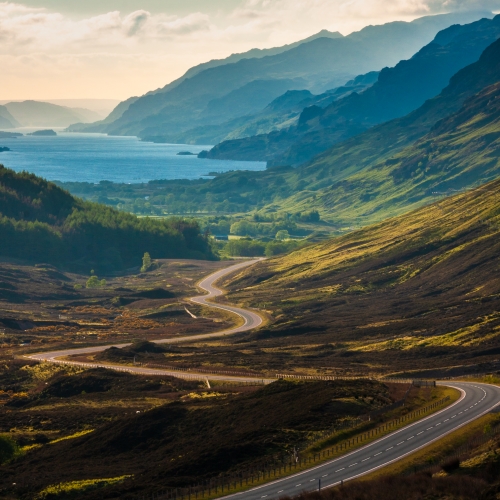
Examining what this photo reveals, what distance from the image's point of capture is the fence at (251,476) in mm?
82938

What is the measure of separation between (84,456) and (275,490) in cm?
3212

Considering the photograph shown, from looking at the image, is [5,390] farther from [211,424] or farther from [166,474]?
[166,474]

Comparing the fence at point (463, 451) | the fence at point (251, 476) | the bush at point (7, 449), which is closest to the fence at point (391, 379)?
the fence at point (251, 476)

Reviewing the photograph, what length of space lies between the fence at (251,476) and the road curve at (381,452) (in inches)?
Answer: 61.4

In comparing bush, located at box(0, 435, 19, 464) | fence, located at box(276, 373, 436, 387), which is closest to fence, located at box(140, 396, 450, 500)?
fence, located at box(276, 373, 436, 387)

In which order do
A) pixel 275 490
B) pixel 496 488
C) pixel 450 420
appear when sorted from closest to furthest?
pixel 496 488 → pixel 275 490 → pixel 450 420

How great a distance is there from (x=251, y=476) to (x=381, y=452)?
44.3 ft

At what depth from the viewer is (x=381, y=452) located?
9144 centimetres

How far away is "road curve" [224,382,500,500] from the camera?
269 feet

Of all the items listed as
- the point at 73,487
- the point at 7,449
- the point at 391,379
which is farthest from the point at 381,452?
the point at 391,379

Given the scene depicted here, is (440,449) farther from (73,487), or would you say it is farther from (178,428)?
(73,487)

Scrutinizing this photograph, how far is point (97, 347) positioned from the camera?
19838 centimetres

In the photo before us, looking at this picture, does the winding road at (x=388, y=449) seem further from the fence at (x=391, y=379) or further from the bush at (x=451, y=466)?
the bush at (x=451, y=466)

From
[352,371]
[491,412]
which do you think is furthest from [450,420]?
[352,371]
